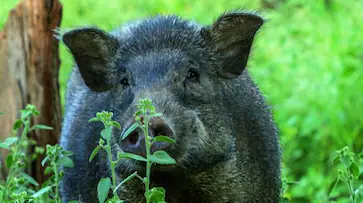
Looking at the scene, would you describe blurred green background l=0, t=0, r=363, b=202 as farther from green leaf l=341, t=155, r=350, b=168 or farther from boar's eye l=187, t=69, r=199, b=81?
green leaf l=341, t=155, r=350, b=168

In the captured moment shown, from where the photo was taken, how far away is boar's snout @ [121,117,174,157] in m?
5.01

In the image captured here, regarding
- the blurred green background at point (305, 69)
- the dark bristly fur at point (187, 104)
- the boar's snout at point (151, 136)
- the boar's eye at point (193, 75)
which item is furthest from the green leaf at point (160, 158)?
the blurred green background at point (305, 69)

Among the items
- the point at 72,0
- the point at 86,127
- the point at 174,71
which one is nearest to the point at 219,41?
the point at 174,71

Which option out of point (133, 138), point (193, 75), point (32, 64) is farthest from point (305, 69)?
point (133, 138)

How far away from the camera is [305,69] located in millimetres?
12258

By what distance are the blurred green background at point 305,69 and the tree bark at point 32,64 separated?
215 centimetres

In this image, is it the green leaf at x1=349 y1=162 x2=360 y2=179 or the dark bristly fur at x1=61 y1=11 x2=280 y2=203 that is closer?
the green leaf at x1=349 y1=162 x2=360 y2=179

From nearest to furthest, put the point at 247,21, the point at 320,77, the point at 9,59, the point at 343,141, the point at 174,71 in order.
Answer: the point at 174,71 → the point at 247,21 → the point at 9,59 → the point at 343,141 → the point at 320,77

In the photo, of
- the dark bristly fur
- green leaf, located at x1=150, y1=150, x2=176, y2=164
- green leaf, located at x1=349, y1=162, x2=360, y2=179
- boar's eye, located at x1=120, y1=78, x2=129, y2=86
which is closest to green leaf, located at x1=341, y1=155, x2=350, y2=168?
green leaf, located at x1=349, y1=162, x2=360, y2=179

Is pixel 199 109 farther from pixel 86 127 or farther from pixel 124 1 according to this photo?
pixel 124 1

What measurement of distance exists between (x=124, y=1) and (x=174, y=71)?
853cm

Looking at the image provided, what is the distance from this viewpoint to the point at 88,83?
654 cm

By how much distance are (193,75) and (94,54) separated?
772 mm

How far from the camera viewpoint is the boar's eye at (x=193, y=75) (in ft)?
19.7
